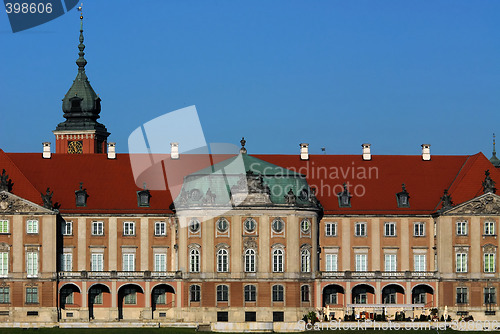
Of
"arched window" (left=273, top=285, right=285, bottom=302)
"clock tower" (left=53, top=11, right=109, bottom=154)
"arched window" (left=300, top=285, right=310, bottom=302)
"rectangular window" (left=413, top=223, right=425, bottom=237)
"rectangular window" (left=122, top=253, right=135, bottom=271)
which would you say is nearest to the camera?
"arched window" (left=273, top=285, right=285, bottom=302)

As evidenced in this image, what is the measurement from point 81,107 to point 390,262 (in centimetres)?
4222

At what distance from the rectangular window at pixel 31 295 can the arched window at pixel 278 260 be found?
19.9 metres

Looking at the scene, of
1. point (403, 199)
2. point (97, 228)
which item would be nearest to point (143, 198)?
point (97, 228)

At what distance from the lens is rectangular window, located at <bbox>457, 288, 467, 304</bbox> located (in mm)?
121812

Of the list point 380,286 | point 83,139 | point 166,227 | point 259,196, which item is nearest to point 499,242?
point 380,286

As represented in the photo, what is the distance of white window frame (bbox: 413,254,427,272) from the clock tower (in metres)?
39.0

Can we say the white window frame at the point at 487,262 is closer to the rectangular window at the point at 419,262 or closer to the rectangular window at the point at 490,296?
the rectangular window at the point at 490,296

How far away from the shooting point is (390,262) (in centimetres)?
12438

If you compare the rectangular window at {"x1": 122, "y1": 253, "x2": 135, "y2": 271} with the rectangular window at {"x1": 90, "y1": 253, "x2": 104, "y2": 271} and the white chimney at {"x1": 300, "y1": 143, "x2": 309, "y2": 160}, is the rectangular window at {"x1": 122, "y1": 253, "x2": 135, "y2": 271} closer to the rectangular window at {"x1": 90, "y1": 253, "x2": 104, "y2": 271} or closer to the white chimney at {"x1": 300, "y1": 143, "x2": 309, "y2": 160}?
the rectangular window at {"x1": 90, "y1": 253, "x2": 104, "y2": 271}

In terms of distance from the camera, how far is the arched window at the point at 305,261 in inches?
4754

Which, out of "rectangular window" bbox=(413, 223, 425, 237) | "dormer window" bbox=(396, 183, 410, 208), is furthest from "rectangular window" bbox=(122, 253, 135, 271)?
"rectangular window" bbox=(413, 223, 425, 237)

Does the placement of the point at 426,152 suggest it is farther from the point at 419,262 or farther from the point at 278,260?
the point at 278,260

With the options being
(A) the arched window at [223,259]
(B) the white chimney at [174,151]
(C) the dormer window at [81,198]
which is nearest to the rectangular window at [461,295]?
(A) the arched window at [223,259]

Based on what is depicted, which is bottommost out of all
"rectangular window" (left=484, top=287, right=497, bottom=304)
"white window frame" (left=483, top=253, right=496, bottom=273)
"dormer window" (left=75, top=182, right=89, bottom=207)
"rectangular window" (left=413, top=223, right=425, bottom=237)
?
"rectangular window" (left=484, top=287, right=497, bottom=304)
